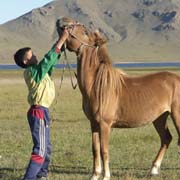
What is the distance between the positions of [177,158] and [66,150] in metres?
2.48

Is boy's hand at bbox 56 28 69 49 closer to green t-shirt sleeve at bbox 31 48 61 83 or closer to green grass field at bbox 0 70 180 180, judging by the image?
green t-shirt sleeve at bbox 31 48 61 83

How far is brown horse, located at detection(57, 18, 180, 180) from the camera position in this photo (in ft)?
26.9

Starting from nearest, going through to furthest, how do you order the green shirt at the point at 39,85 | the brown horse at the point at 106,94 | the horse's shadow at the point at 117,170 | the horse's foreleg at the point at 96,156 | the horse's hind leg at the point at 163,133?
the green shirt at the point at 39,85, the brown horse at the point at 106,94, the horse's foreleg at the point at 96,156, the horse's shadow at the point at 117,170, the horse's hind leg at the point at 163,133

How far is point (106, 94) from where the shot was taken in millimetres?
8250

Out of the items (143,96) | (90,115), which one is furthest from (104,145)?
(143,96)


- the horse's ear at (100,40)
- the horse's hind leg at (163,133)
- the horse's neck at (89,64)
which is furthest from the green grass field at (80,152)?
the horse's ear at (100,40)

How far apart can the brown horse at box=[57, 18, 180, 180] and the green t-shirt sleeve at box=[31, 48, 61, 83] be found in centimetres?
79

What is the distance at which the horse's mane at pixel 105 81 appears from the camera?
324 inches

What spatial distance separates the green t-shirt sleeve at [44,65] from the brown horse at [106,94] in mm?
793

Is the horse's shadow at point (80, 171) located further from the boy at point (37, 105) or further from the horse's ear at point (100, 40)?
the horse's ear at point (100, 40)

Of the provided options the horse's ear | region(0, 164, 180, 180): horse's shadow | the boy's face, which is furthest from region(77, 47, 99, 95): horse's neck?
region(0, 164, 180, 180): horse's shadow

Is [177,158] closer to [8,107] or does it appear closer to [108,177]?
[108,177]

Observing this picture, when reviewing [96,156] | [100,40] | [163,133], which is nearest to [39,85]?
[100,40]

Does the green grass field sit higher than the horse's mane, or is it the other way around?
the horse's mane
